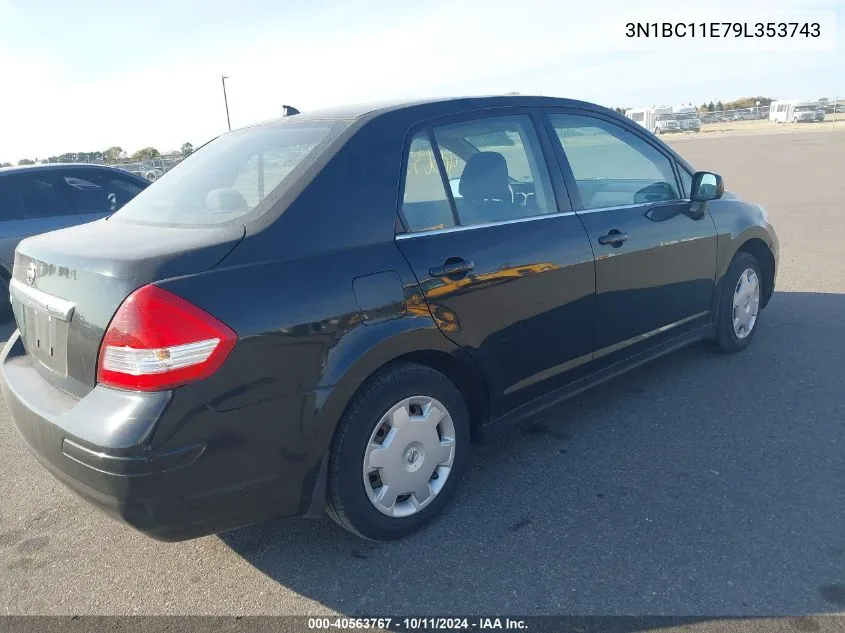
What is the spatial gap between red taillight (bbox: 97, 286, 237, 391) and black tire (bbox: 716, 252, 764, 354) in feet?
11.7

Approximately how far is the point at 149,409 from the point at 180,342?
0.77 feet

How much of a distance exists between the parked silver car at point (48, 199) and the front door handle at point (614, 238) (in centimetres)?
576

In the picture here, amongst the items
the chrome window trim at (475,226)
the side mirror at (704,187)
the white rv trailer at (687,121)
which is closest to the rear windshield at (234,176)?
the chrome window trim at (475,226)

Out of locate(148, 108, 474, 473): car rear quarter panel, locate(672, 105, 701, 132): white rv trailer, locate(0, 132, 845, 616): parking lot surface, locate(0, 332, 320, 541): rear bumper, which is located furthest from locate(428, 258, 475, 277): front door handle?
locate(672, 105, 701, 132): white rv trailer

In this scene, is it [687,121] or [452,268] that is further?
[687,121]

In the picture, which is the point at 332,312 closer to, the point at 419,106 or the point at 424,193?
the point at 424,193

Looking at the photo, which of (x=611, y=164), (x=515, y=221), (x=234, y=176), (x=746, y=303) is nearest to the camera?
(x=234, y=176)

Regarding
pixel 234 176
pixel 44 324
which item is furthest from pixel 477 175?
pixel 44 324

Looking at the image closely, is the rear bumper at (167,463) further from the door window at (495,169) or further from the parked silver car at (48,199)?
the parked silver car at (48,199)

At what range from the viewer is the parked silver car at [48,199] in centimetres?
700

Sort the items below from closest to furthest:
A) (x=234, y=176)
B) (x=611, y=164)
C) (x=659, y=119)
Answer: (x=234, y=176), (x=611, y=164), (x=659, y=119)

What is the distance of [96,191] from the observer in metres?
7.54

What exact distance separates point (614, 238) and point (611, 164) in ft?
2.56

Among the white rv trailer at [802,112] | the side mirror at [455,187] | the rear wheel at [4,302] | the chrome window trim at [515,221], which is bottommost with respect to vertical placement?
the rear wheel at [4,302]
